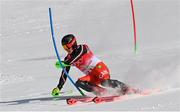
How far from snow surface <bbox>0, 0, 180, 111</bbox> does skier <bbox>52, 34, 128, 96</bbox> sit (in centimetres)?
55

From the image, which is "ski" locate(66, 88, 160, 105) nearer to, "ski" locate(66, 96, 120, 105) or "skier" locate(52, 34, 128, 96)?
"ski" locate(66, 96, 120, 105)

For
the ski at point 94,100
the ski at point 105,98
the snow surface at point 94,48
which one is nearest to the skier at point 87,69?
the ski at point 105,98

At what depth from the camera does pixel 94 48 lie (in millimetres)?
20891

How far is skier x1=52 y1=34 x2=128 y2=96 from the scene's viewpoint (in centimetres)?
1036

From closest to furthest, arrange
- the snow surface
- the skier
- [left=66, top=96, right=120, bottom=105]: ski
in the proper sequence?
[left=66, top=96, right=120, bottom=105]: ski < the snow surface < the skier

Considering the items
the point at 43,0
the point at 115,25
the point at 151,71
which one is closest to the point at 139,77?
the point at 151,71

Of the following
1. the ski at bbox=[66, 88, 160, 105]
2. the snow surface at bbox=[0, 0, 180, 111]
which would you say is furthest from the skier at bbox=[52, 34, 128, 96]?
the snow surface at bbox=[0, 0, 180, 111]

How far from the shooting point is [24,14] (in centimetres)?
3738

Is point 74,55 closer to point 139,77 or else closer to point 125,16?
point 139,77

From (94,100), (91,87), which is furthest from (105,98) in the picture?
(91,87)

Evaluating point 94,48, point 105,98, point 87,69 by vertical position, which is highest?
point 87,69

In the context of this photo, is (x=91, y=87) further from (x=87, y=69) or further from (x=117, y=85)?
(x=117, y=85)

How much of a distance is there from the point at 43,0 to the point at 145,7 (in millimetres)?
13523

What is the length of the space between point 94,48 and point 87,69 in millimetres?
10344
